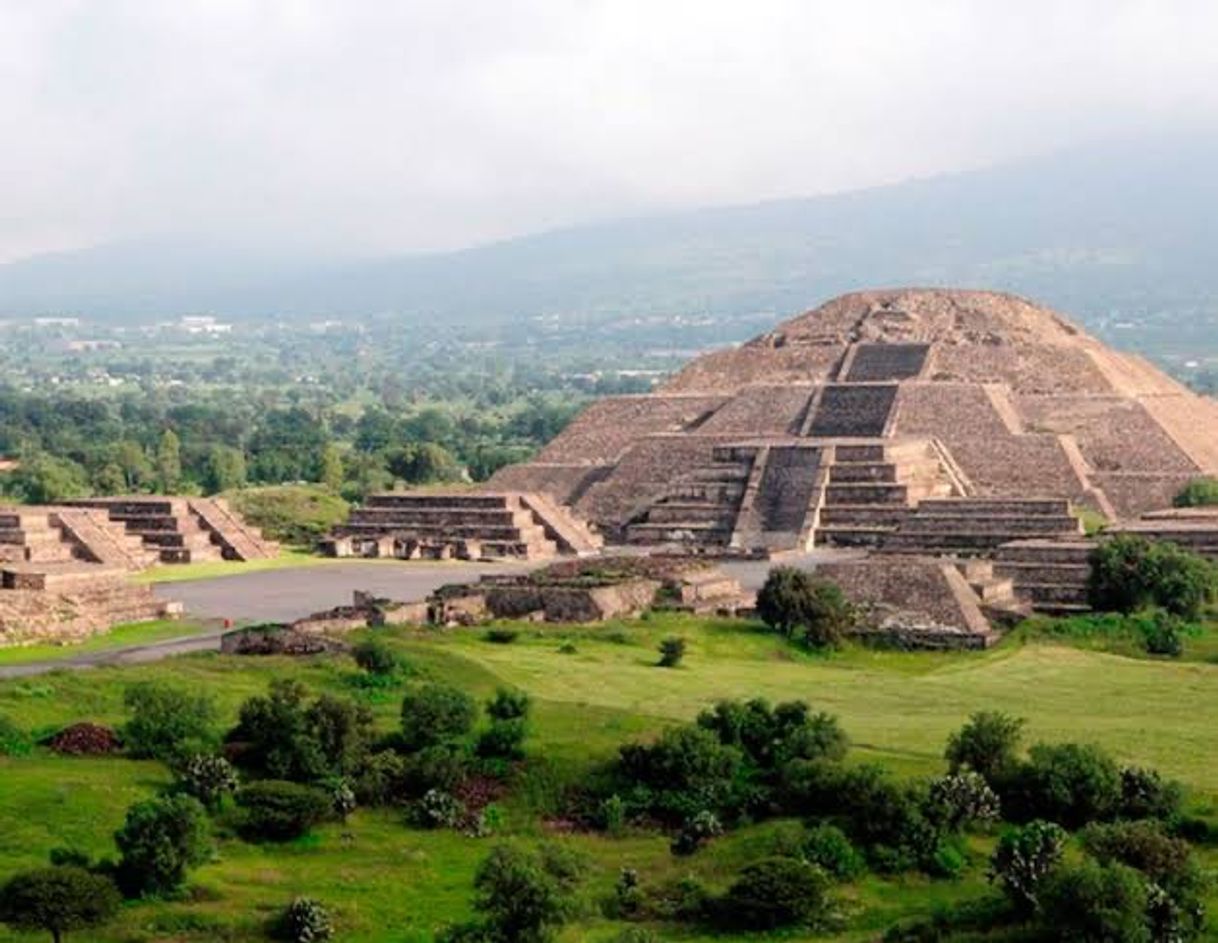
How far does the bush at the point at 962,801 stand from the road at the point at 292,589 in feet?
56.1

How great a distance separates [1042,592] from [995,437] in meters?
22.3

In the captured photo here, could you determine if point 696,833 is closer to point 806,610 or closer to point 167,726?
point 167,726

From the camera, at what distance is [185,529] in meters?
67.6

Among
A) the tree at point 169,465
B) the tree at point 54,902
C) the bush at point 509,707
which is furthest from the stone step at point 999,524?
the tree at point 169,465

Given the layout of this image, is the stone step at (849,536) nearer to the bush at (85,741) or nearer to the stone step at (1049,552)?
the stone step at (1049,552)

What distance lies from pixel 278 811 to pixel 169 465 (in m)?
70.7

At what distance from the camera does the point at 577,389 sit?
192500mm

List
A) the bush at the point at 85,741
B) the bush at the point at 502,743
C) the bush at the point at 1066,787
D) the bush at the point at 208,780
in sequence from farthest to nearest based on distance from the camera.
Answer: the bush at the point at 502,743 → the bush at the point at 85,741 → the bush at the point at 208,780 → the bush at the point at 1066,787

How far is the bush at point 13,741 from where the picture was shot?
30766mm

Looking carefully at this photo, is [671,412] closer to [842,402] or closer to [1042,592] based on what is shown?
[842,402]

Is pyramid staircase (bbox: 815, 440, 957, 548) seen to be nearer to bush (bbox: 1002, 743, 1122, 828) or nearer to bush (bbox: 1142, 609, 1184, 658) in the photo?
bush (bbox: 1142, 609, 1184, 658)

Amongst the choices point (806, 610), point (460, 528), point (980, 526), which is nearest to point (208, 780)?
point (806, 610)

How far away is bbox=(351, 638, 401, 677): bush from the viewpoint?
3694 cm

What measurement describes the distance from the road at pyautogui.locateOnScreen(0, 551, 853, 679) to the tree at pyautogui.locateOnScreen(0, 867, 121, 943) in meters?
15.0
